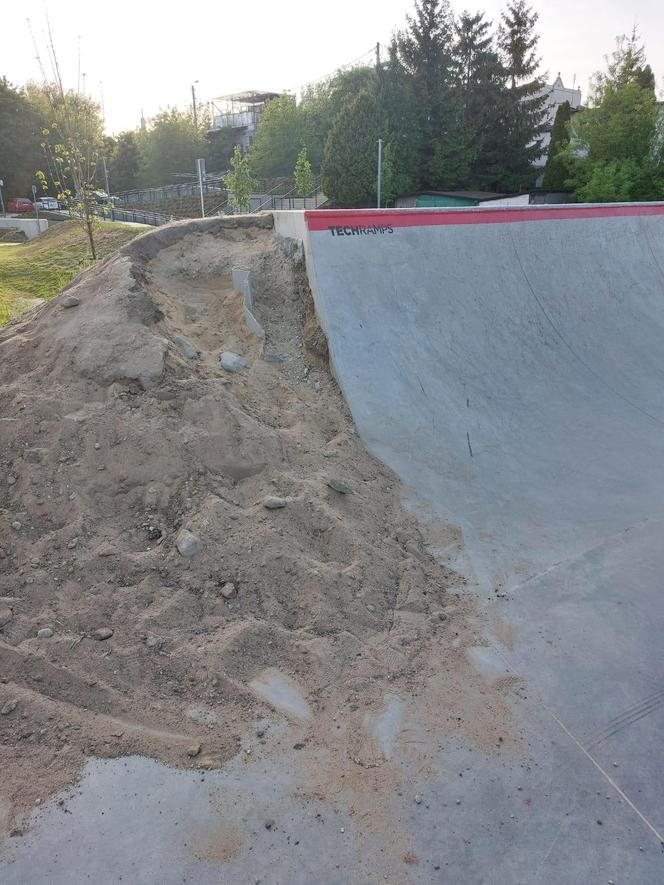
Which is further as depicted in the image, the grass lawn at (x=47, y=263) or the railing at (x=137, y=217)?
the railing at (x=137, y=217)

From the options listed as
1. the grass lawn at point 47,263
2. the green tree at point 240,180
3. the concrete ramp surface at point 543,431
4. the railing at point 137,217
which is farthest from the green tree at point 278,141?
the concrete ramp surface at point 543,431

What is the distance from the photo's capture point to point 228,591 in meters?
4.48

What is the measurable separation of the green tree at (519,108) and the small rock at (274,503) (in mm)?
33872

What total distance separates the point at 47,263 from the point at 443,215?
41.7ft

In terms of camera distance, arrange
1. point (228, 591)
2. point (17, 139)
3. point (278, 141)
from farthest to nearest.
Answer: point (278, 141) → point (17, 139) → point (228, 591)

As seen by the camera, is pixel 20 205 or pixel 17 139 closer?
pixel 20 205

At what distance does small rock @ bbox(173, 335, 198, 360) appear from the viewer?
643 cm

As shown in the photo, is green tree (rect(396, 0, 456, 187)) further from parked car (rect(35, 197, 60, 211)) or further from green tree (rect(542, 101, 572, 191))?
parked car (rect(35, 197, 60, 211))

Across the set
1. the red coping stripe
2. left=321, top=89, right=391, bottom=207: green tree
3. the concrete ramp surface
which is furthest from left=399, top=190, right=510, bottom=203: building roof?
the concrete ramp surface

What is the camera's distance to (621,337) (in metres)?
10.6

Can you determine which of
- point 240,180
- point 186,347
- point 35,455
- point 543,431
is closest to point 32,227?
point 240,180

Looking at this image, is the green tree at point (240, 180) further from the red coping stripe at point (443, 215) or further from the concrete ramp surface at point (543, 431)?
the concrete ramp surface at point (543, 431)

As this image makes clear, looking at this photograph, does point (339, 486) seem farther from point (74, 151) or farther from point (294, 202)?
point (294, 202)

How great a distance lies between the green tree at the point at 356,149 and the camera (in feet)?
96.7
